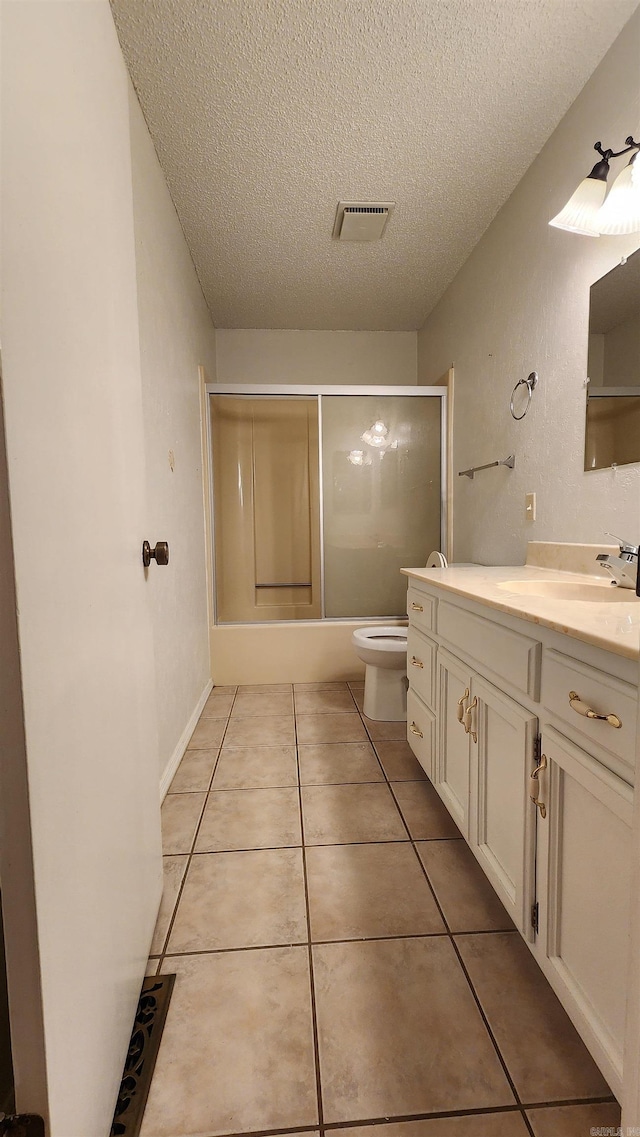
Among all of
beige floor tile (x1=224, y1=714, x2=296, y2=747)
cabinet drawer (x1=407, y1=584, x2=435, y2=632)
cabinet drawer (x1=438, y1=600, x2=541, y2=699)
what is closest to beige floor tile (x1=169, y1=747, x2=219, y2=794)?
beige floor tile (x1=224, y1=714, x2=296, y2=747)

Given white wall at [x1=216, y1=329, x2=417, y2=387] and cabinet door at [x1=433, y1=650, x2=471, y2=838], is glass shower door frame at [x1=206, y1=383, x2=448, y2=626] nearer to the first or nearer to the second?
white wall at [x1=216, y1=329, x2=417, y2=387]

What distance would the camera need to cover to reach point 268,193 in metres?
2.03

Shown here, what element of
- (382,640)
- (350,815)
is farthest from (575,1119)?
(382,640)

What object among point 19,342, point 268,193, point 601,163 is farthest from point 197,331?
point 19,342

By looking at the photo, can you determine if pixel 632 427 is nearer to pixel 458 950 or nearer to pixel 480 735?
pixel 480 735

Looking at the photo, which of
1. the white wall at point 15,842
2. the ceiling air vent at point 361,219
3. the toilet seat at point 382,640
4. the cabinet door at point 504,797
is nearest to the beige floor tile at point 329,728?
the toilet seat at point 382,640

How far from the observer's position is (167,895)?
129 cm

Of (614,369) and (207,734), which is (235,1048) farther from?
(614,369)

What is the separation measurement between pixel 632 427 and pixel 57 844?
1.55 metres

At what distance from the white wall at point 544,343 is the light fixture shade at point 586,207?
0.10m

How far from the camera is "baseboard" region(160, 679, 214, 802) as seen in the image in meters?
1.79

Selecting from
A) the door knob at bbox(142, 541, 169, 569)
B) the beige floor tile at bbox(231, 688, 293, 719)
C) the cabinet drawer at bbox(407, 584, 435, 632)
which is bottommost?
the beige floor tile at bbox(231, 688, 293, 719)

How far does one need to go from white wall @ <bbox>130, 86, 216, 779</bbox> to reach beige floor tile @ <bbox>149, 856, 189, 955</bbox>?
1.21ft

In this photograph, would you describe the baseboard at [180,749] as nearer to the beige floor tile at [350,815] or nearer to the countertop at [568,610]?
the beige floor tile at [350,815]
